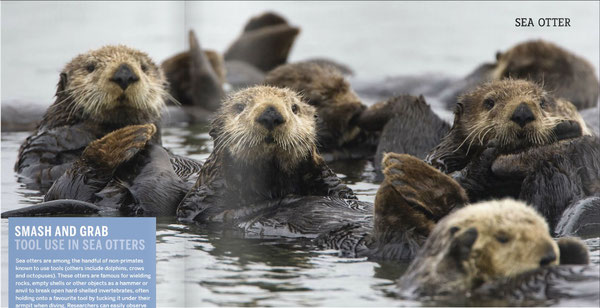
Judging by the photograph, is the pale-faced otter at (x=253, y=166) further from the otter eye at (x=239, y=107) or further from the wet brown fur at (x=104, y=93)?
the wet brown fur at (x=104, y=93)

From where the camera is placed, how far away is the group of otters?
Answer: 4383mm

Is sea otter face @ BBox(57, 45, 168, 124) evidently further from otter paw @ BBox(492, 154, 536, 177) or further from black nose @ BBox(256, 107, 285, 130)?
otter paw @ BBox(492, 154, 536, 177)

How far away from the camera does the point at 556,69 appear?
34.1ft

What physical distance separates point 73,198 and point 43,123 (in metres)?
1.20

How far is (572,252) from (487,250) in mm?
477

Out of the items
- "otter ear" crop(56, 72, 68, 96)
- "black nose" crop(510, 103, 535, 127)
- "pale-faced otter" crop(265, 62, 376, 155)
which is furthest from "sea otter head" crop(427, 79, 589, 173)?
"otter ear" crop(56, 72, 68, 96)

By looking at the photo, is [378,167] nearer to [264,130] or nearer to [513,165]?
[513,165]

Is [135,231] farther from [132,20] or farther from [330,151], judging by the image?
[132,20]

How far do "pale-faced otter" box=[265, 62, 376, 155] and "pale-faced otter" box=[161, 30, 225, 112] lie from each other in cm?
162

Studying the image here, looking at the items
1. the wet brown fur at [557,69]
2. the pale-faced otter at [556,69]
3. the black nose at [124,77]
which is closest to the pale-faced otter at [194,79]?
the pale-faced otter at [556,69]

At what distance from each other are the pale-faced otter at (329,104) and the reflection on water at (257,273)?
281 cm

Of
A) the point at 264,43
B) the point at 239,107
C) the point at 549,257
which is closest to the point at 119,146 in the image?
the point at 239,107

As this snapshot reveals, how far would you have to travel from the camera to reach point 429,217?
16.9 ft

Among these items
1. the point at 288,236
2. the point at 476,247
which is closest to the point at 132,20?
the point at 288,236
